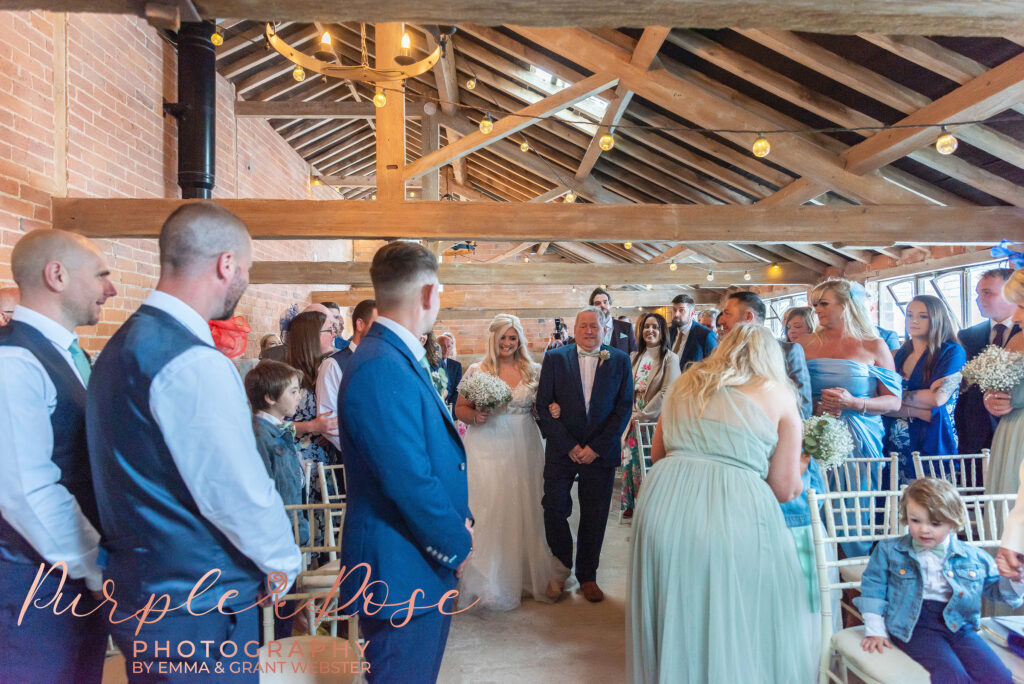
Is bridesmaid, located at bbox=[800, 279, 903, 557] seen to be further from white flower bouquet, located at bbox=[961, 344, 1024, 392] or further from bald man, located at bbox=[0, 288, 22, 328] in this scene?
bald man, located at bbox=[0, 288, 22, 328]

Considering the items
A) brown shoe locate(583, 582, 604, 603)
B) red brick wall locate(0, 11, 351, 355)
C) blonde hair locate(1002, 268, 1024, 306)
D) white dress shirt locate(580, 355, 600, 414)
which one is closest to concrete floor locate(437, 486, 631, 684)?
brown shoe locate(583, 582, 604, 603)

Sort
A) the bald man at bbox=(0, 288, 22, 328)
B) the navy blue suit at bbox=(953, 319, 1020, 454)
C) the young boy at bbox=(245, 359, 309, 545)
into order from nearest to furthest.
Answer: the young boy at bbox=(245, 359, 309, 545) < the bald man at bbox=(0, 288, 22, 328) < the navy blue suit at bbox=(953, 319, 1020, 454)

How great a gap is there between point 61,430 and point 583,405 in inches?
101

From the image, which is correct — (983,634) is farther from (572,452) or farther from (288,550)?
(288,550)

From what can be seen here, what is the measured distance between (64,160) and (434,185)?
4620 millimetres

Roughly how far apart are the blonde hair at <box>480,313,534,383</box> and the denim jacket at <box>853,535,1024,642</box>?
2.15m

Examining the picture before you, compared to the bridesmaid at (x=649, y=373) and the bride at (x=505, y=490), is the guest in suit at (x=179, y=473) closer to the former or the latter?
the bride at (x=505, y=490)

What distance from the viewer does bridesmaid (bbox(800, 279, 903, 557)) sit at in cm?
312

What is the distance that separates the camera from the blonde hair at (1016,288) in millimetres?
2654

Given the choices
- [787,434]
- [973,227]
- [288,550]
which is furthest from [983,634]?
[973,227]

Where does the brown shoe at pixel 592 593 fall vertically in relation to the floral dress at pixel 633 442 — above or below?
below

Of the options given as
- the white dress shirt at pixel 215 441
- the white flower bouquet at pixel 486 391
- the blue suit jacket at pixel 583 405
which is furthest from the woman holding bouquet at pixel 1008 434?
the white dress shirt at pixel 215 441

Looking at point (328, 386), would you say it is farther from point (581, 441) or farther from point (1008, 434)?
point (1008, 434)

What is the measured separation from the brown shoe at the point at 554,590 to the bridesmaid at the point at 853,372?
1681 mm
